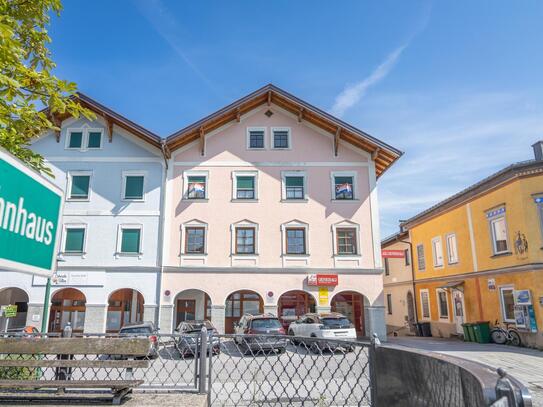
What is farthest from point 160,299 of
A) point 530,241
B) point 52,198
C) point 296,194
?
point 52,198

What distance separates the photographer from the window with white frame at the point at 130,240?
20875 millimetres

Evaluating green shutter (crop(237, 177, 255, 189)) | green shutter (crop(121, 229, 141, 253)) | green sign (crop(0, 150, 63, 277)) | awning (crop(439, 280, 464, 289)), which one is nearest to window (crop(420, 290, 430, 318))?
awning (crop(439, 280, 464, 289))

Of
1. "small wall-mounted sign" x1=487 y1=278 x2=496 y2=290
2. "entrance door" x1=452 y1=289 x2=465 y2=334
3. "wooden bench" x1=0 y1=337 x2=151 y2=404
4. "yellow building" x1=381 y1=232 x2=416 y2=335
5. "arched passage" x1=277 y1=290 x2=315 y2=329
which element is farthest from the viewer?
"yellow building" x1=381 y1=232 x2=416 y2=335

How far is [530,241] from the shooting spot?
17.4 metres

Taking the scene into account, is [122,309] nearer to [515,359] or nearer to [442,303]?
[515,359]

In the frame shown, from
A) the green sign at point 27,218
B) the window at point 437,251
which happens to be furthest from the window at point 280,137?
the green sign at point 27,218

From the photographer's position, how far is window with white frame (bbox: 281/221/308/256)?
69.9ft

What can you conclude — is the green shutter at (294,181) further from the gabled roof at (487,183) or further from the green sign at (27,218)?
the green sign at (27,218)

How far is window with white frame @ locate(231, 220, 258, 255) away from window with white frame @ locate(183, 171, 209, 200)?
2.62m

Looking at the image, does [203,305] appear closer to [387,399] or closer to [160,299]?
[160,299]

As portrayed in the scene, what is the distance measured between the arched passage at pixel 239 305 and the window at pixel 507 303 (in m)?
12.6

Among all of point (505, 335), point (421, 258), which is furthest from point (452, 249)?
point (505, 335)

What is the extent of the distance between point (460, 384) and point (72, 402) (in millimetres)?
4139

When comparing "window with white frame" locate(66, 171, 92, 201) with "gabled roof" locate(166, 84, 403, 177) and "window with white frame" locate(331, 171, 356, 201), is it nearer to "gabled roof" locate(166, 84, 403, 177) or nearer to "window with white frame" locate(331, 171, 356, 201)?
"gabled roof" locate(166, 84, 403, 177)
